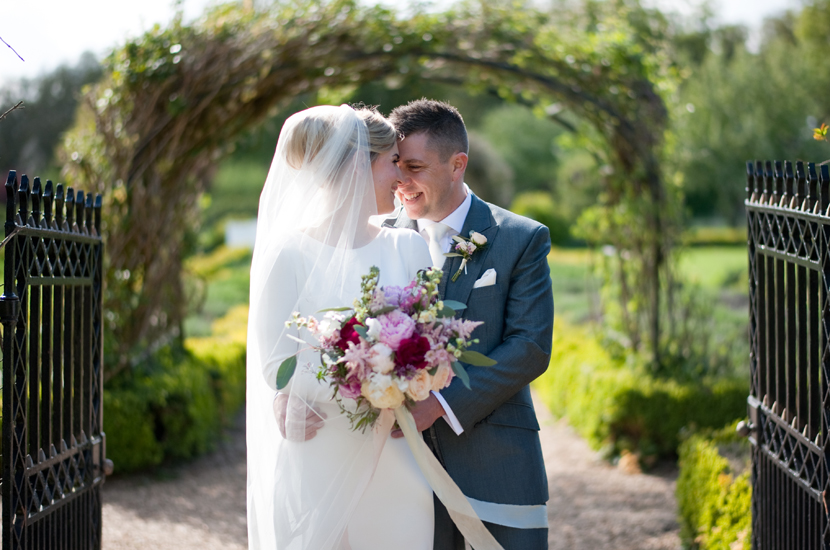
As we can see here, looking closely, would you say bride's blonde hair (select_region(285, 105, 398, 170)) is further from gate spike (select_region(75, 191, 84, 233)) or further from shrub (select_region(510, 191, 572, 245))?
shrub (select_region(510, 191, 572, 245))

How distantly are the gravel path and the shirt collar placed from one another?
271 centimetres

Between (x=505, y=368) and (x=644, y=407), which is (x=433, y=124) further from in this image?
(x=644, y=407)

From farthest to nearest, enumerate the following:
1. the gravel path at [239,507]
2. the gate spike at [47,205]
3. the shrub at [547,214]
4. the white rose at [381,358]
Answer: the shrub at [547,214]
the gravel path at [239,507]
the gate spike at [47,205]
the white rose at [381,358]

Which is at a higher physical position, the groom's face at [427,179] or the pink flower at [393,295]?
the groom's face at [427,179]

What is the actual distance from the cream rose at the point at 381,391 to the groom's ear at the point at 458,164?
3.67 feet

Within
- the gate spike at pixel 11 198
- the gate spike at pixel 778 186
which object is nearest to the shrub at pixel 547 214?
the gate spike at pixel 778 186

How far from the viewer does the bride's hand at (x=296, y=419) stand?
7.53 ft

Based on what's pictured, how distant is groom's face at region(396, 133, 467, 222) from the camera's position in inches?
111

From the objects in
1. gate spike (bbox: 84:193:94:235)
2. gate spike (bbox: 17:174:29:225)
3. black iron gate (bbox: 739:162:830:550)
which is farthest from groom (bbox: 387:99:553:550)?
gate spike (bbox: 84:193:94:235)

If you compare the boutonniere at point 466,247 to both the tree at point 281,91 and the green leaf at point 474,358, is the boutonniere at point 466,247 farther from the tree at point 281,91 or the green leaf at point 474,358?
the tree at point 281,91

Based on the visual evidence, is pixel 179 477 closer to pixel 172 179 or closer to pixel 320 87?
pixel 172 179

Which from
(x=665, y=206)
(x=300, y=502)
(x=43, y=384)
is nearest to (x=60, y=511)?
(x=43, y=384)

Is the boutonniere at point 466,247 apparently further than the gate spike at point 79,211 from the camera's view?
No

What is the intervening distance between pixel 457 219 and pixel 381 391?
1036 millimetres
